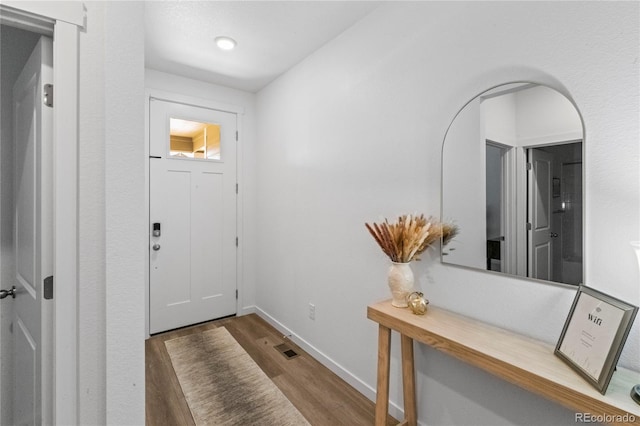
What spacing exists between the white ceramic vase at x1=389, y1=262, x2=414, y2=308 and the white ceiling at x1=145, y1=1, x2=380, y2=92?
1692 mm

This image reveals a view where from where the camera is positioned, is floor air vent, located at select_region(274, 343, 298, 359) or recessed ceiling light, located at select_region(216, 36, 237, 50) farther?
floor air vent, located at select_region(274, 343, 298, 359)

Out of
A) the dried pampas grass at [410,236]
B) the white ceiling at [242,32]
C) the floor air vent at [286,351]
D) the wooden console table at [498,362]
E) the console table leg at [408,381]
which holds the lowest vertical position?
the floor air vent at [286,351]

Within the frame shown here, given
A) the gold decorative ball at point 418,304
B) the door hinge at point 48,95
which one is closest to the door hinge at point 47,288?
the door hinge at point 48,95

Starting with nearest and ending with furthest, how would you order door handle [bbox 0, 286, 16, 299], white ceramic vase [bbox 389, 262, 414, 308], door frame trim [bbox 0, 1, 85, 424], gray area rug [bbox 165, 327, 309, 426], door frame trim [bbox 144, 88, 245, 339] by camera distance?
door frame trim [bbox 0, 1, 85, 424]
door handle [bbox 0, 286, 16, 299]
white ceramic vase [bbox 389, 262, 414, 308]
gray area rug [bbox 165, 327, 309, 426]
door frame trim [bbox 144, 88, 245, 339]

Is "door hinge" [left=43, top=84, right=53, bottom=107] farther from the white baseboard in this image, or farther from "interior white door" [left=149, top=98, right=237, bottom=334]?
the white baseboard

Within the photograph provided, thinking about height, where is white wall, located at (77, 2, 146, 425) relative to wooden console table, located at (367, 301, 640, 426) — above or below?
above

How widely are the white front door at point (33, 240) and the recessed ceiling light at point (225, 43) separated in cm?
134

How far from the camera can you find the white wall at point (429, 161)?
1.11m

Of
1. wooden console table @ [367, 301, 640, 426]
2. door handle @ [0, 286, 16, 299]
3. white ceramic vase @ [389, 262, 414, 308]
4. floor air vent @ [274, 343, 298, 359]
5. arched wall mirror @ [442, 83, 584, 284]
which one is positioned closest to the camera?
wooden console table @ [367, 301, 640, 426]

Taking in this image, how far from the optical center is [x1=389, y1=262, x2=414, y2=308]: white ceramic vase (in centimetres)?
160

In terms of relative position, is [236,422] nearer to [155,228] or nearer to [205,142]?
[155,228]

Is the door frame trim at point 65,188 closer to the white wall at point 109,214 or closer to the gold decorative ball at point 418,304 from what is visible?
the white wall at point 109,214

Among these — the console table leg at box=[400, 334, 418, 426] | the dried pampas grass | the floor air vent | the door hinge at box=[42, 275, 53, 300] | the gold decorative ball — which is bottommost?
the floor air vent

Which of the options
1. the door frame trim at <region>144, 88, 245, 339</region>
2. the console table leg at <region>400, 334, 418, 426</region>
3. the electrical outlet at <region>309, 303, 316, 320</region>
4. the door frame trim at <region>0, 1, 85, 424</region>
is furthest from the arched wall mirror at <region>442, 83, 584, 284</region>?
the door frame trim at <region>144, 88, 245, 339</region>
